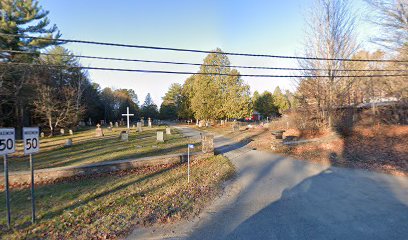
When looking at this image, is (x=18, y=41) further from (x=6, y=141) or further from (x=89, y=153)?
(x=6, y=141)

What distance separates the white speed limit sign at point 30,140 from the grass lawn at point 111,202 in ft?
5.22

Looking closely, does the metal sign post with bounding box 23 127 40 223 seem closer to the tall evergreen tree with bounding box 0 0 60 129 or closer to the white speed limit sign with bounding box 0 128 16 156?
the white speed limit sign with bounding box 0 128 16 156

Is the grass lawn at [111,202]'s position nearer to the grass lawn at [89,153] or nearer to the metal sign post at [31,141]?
the metal sign post at [31,141]

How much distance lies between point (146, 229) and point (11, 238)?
8.28 feet

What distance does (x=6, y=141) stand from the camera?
169 inches

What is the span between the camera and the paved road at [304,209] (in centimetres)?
396

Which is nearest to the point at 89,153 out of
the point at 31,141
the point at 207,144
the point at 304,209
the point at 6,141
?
the point at 207,144

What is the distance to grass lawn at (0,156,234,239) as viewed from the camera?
427 cm

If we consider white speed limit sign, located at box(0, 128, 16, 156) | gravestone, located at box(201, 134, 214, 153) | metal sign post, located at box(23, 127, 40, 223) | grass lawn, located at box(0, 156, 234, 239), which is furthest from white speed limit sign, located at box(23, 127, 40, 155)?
gravestone, located at box(201, 134, 214, 153)

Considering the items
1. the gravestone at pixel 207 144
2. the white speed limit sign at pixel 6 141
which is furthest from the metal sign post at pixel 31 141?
the gravestone at pixel 207 144

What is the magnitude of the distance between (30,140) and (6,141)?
41cm

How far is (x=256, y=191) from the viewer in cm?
629

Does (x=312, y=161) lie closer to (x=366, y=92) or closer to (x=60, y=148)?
(x=366, y=92)

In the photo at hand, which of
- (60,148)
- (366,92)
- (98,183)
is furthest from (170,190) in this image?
(366,92)
